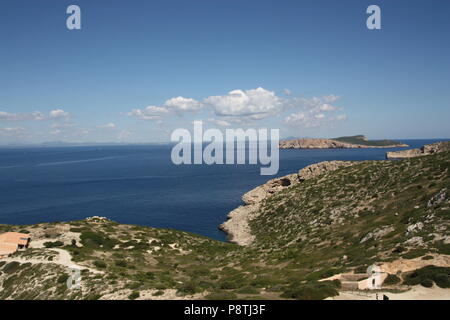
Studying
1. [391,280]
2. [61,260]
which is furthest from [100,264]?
[391,280]

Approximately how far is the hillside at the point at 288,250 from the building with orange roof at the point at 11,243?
2212 millimetres

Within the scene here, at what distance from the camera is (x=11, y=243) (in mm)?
45094

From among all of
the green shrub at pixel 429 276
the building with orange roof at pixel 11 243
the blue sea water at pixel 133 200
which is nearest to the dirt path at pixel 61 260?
the building with orange roof at pixel 11 243

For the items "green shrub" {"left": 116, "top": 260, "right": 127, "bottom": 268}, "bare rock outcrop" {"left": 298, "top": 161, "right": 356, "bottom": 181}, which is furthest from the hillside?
"bare rock outcrop" {"left": 298, "top": 161, "right": 356, "bottom": 181}

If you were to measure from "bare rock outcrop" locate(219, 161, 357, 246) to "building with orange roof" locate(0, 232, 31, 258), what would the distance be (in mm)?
47985

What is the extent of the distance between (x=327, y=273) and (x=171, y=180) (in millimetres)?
159667

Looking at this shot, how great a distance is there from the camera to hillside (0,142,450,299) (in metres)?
24.5

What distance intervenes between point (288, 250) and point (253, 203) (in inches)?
2469

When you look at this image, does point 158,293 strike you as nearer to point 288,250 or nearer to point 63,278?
point 63,278

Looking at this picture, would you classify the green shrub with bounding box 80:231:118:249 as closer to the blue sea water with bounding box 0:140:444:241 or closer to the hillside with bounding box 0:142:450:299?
the hillside with bounding box 0:142:450:299
